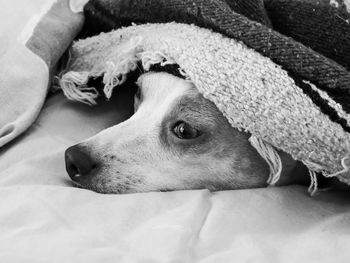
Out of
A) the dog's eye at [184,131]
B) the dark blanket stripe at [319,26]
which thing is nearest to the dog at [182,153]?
the dog's eye at [184,131]

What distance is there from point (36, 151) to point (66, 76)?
27 cm

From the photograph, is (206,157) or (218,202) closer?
(218,202)

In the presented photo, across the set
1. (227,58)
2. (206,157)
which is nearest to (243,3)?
(227,58)

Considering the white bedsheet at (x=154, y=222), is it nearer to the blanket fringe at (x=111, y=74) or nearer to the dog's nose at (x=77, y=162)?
the dog's nose at (x=77, y=162)

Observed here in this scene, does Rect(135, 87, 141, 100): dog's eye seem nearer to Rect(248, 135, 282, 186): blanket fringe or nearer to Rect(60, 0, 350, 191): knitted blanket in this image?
Rect(60, 0, 350, 191): knitted blanket

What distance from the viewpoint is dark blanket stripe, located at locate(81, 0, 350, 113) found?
3.70 feet

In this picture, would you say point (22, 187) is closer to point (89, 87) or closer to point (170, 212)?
point (170, 212)

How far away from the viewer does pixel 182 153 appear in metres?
1.28

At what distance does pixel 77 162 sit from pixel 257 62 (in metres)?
0.41

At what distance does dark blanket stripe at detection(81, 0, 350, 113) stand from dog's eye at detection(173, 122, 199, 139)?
0.21 metres

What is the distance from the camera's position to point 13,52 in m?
1.35

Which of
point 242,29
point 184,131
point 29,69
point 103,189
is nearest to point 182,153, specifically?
point 184,131

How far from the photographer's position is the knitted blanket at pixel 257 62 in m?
1.12

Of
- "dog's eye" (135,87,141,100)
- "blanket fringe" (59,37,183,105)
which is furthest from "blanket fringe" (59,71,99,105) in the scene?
"dog's eye" (135,87,141,100)
